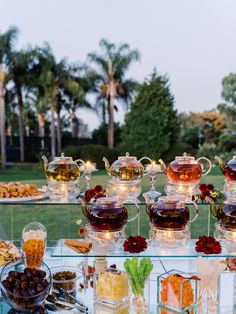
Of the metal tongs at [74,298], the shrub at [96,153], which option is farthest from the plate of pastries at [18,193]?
the shrub at [96,153]

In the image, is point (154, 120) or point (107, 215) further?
point (154, 120)

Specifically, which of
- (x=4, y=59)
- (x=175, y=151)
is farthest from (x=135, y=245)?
(x=4, y=59)

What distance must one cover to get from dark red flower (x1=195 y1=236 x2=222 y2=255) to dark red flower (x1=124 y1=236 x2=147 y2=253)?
20 cm

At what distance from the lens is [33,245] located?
1.66 meters

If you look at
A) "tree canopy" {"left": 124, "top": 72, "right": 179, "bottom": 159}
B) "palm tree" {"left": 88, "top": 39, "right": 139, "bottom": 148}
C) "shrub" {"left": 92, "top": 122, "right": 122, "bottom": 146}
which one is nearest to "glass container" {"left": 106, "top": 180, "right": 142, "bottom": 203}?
"tree canopy" {"left": 124, "top": 72, "right": 179, "bottom": 159}

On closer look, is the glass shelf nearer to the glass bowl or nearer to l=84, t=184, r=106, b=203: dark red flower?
the glass bowl

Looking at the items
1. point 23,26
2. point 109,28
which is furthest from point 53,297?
point 109,28

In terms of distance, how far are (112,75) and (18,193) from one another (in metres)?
13.1

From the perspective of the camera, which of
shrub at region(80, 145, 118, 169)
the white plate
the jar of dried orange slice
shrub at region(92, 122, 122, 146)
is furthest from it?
shrub at region(92, 122, 122, 146)

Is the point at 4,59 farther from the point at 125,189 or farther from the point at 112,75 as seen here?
the point at 125,189

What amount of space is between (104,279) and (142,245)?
21cm

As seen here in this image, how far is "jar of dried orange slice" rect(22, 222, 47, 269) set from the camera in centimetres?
163

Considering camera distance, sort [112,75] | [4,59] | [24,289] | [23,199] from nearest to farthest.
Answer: [24,289] < [23,199] < [4,59] < [112,75]

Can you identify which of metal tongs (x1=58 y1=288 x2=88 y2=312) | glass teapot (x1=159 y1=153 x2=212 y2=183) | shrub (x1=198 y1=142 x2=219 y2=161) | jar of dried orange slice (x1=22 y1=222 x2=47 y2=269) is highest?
glass teapot (x1=159 y1=153 x2=212 y2=183)
